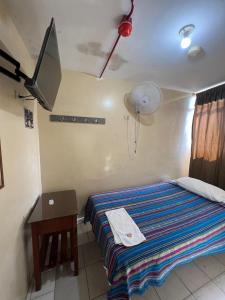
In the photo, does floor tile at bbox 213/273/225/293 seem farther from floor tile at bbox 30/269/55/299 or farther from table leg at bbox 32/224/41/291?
table leg at bbox 32/224/41/291

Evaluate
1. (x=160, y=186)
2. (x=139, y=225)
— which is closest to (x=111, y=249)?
(x=139, y=225)

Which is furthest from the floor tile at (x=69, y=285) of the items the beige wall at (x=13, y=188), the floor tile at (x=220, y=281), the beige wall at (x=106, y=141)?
the floor tile at (x=220, y=281)

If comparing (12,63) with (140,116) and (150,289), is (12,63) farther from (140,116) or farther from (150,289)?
(150,289)

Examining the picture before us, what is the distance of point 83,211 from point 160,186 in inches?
54.8

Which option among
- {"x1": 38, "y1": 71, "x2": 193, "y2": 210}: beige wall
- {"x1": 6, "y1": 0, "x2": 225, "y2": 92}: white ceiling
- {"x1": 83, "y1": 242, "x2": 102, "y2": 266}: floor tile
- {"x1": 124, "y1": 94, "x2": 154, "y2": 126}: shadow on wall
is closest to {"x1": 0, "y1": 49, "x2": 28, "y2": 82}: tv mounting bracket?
{"x1": 6, "y1": 0, "x2": 225, "y2": 92}: white ceiling

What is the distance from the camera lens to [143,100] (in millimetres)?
2010

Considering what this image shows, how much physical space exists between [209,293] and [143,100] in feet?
7.48

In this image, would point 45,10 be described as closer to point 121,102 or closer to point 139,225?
point 121,102

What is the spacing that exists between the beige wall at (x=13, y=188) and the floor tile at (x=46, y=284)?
113 mm

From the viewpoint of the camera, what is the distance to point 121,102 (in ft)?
7.36

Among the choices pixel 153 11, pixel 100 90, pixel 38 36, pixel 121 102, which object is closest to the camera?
pixel 153 11

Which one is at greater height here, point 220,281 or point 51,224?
point 51,224

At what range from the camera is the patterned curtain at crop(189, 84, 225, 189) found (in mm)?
2268

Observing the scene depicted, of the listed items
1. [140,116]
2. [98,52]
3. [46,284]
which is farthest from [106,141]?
[46,284]
